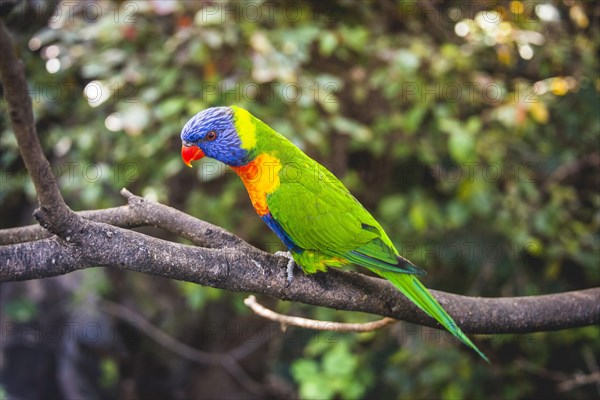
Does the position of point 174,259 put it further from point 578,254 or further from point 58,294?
point 58,294

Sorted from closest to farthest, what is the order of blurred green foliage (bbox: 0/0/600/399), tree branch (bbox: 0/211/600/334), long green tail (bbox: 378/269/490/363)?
1. tree branch (bbox: 0/211/600/334)
2. long green tail (bbox: 378/269/490/363)
3. blurred green foliage (bbox: 0/0/600/399)

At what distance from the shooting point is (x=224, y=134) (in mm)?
2064

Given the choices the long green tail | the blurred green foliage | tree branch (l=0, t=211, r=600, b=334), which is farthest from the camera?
the blurred green foliage

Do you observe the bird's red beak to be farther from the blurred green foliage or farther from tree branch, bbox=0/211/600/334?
the blurred green foliage

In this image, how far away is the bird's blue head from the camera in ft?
6.77

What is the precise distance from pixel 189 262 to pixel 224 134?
27.4 inches

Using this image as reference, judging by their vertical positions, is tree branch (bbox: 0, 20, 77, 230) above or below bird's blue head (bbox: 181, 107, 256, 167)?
above

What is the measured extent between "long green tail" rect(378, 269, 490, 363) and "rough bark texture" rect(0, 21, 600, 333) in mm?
75

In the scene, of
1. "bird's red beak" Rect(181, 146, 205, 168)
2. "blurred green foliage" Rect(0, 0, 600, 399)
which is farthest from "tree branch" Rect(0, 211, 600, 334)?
"blurred green foliage" Rect(0, 0, 600, 399)

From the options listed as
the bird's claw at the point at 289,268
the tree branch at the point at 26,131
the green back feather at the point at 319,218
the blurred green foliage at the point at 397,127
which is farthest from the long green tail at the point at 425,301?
the blurred green foliage at the point at 397,127

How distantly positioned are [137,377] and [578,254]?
3202mm

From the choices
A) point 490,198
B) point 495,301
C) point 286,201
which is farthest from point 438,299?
point 490,198

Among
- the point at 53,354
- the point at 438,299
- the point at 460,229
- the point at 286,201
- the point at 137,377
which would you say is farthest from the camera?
the point at 137,377

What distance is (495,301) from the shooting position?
1860 mm
